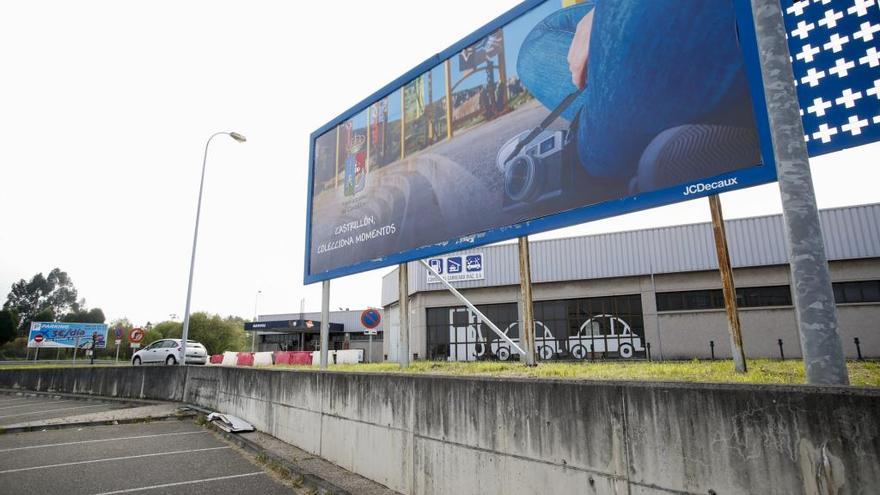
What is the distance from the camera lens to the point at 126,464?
8297 mm

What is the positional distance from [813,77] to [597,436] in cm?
429

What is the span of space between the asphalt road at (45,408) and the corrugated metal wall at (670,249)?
1713cm

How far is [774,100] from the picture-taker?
3461 mm

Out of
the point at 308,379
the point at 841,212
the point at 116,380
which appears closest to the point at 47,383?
the point at 116,380

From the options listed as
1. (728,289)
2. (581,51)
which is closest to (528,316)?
(728,289)

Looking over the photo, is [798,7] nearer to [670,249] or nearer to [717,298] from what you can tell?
[670,249]

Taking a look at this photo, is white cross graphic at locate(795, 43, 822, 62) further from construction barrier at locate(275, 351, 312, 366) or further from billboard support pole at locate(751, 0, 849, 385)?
construction barrier at locate(275, 351, 312, 366)

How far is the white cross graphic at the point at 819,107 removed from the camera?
4.71m

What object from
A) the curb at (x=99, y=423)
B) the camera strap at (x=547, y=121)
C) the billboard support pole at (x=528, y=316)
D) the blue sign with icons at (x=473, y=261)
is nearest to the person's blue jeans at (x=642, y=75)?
the camera strap at (x=547, y=121)

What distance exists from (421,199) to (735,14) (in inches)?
244

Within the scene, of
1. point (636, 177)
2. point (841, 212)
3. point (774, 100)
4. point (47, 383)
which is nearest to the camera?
point (774, 100)

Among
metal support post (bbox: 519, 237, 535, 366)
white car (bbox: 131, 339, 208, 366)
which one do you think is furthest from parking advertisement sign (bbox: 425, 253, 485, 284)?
metal support post (bbox: 519, 237, 535, 366)

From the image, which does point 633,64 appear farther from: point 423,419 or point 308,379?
point 308,379

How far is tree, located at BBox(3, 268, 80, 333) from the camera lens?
146 metres
